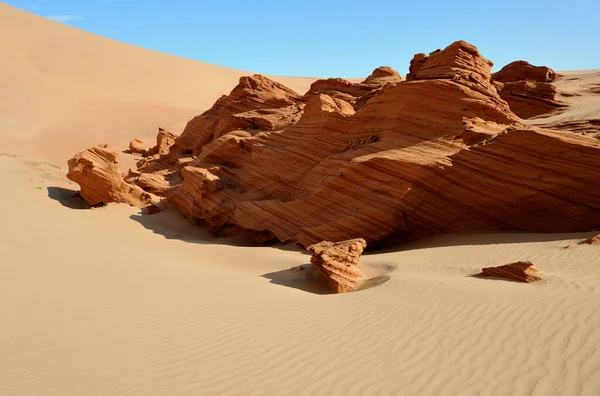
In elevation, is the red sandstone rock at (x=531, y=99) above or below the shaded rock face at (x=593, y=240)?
above

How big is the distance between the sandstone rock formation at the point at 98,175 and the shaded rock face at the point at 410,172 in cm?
241

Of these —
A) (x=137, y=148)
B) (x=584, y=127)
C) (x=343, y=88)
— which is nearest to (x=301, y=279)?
(x=584, y=127)

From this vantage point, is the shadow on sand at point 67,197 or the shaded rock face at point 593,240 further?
the shadow on sand at point 67,197

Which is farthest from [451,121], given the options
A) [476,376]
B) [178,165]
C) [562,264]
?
[178,165]

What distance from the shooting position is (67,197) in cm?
1551

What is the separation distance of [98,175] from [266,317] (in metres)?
10.6

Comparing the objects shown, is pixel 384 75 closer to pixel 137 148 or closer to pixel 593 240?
pixel 593 240

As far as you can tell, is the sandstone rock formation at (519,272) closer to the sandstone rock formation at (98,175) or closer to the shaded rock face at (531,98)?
the sandstone rock formation at (98,175)

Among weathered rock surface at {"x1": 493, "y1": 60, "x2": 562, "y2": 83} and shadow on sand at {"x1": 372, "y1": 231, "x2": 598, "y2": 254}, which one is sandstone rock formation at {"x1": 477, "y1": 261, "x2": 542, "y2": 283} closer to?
shadow on sand at {"x1": 372, "y1": 231, "x2": 598, "y2": 254}

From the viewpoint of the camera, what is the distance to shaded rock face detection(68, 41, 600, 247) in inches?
379

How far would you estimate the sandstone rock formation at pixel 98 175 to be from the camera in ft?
47.2

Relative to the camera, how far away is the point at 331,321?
20.3 feet

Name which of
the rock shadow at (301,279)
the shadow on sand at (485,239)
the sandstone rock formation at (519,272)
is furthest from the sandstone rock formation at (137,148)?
the sandstone rock formation at (519,272)

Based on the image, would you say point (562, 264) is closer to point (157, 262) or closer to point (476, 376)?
point (476, 376)
